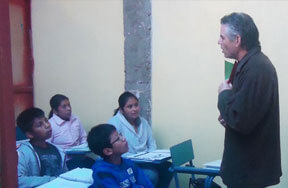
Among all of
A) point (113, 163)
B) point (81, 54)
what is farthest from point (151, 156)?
point (81, 54)

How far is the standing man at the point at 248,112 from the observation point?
227 centimetres

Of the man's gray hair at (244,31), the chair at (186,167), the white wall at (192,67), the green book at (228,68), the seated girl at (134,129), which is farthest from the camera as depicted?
the seated girl at (134,129)

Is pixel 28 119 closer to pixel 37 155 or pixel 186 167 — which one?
pixel 37 155

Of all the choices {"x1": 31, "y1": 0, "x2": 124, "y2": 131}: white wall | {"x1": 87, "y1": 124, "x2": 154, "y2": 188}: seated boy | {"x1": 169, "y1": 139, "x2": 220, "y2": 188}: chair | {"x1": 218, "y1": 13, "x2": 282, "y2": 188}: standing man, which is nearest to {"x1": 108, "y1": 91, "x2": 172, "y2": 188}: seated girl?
{"x1": 169, "y1": 139, "x2": 220, "y2": 188}: chair

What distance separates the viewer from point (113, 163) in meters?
3.04

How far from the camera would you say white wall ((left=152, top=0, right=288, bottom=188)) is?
13.4 feet

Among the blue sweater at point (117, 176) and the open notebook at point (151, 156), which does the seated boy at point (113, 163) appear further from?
the open notebook at point (151, 156)

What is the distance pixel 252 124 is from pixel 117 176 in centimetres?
108

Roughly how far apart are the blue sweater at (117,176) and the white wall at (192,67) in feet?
4.86

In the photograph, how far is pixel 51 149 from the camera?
342cm

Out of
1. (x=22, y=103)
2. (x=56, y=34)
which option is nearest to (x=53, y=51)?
(x=56, y=34)

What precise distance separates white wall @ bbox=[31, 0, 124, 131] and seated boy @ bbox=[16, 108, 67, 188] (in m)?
1.74

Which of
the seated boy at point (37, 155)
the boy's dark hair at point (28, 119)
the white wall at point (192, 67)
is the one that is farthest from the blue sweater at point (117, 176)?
the white wall at point (192, 67)

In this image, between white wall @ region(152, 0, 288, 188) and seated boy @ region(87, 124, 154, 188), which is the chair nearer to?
seated boy @ region(87, 124, 154, 188)
